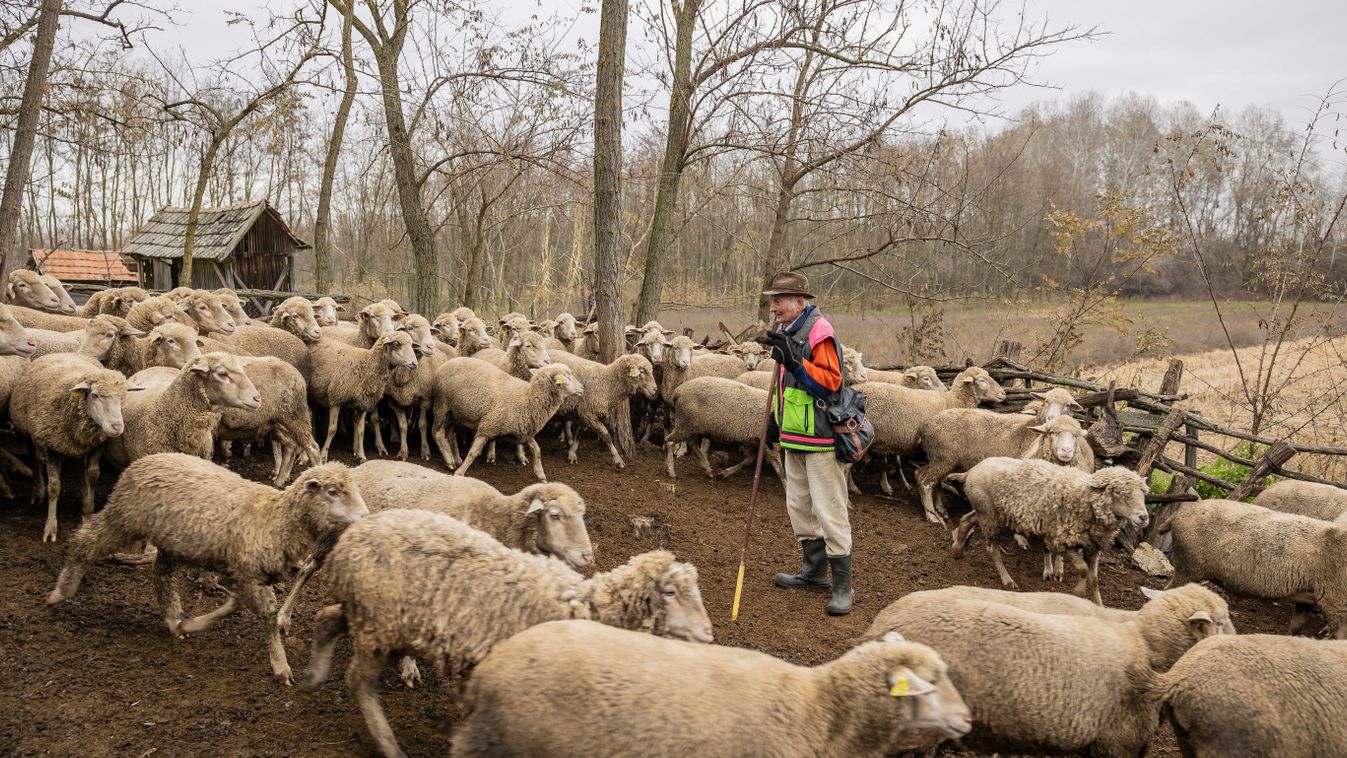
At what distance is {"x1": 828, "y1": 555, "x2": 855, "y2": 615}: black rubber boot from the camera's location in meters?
6.59

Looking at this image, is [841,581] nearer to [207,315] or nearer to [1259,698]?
[1259,698]

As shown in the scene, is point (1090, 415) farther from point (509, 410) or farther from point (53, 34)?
point (53, 34)

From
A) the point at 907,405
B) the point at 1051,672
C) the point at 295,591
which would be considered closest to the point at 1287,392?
the point at 907,405

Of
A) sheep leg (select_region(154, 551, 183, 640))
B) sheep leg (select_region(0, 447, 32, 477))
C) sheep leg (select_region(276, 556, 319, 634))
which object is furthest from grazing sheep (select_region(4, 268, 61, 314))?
sheep leg (select_region(276, 556, 319, 634))

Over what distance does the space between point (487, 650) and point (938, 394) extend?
7825mm

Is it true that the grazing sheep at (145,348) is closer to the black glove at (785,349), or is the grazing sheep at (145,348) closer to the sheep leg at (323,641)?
the sheep leg at (323,641)

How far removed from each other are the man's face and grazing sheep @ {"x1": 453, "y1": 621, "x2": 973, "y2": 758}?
3.48 m

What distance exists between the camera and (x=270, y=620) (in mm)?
4801

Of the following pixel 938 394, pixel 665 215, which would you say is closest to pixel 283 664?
pixel 938 394

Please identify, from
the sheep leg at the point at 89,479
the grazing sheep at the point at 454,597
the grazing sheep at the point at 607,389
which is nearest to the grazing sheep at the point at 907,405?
the grazing sheep at the point at 607,389

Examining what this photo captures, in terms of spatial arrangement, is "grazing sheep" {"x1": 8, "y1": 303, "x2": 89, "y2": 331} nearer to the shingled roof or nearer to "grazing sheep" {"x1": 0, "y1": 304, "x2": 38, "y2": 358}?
"grazing sheep" {"x1": 0, "y1": 304, "x2": 38, "y2": 358}

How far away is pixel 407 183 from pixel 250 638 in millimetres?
11972

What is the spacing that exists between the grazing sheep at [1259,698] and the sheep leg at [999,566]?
3307 mm

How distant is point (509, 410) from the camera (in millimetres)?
9055
